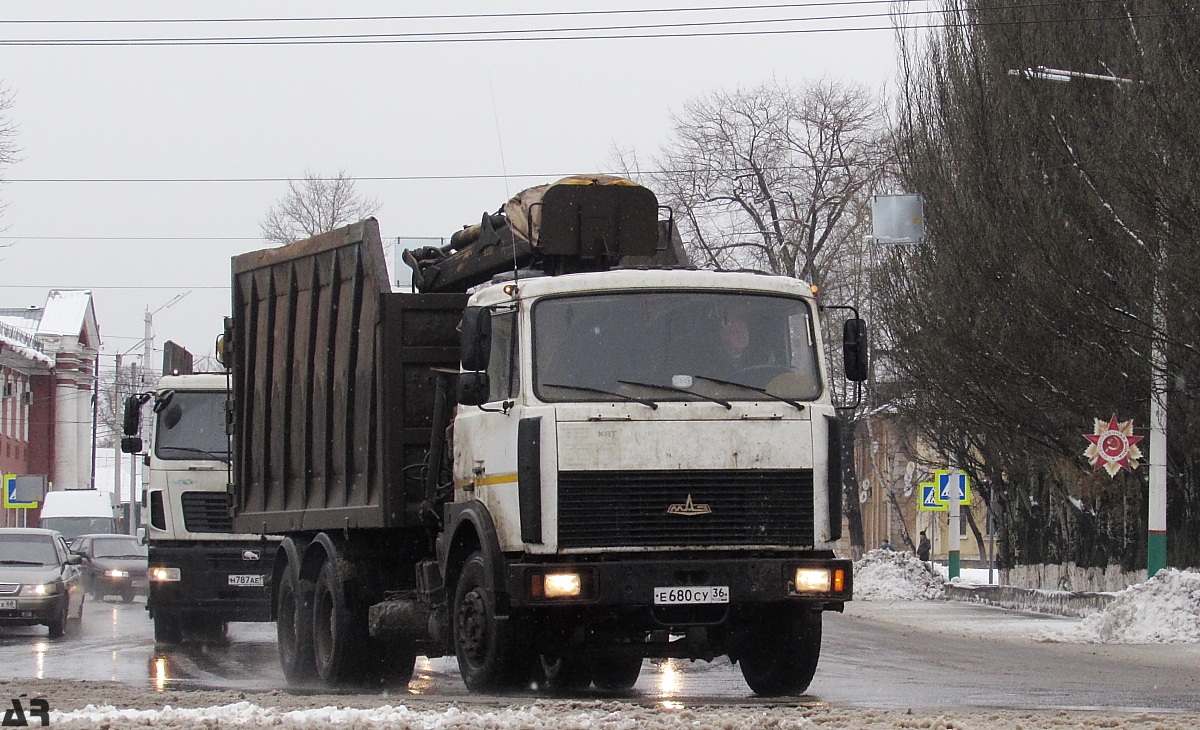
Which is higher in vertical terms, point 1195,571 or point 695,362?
point 695,362

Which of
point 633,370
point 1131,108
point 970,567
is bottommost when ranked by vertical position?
point 970,567

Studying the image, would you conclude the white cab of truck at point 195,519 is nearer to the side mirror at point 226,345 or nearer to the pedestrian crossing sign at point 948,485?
the side mirror at point 226,345

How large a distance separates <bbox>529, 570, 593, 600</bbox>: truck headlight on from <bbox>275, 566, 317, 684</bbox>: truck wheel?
3850 mm

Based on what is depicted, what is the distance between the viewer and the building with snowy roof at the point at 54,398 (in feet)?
227

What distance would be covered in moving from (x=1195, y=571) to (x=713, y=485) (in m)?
14.6

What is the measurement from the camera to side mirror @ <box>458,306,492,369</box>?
1121 cm

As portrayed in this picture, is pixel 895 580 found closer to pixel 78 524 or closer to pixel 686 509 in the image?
pixel 686 509

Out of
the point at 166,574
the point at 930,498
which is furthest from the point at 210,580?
the point at 930,498

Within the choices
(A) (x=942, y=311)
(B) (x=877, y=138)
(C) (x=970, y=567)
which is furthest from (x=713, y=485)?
(C) (x=970, y=567)

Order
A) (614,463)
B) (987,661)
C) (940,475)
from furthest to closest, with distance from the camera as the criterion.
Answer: (940,475), (987,661), (614,463)

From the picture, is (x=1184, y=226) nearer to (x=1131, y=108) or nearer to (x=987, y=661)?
(x=1131, y=108)

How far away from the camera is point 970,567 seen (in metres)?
66.3

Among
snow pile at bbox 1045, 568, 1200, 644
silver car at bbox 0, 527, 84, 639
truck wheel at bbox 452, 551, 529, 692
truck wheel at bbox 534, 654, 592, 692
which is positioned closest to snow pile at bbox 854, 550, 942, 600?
snow pile at bbox 1045, 568, 1200, 644

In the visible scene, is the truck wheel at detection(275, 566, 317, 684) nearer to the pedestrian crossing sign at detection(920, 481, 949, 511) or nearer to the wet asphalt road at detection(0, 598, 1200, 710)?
the wet asphalt road at detection(0, 598, 1200, 710)
